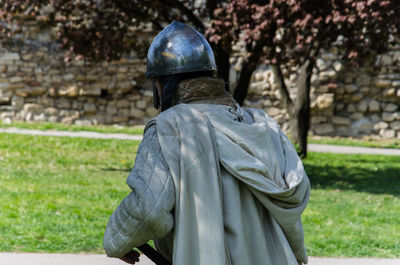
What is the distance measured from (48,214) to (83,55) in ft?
12.2

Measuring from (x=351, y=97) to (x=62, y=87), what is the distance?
7448mm

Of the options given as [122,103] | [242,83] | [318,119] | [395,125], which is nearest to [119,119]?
[122,103]

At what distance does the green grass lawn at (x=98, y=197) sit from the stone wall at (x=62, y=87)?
4.55 m

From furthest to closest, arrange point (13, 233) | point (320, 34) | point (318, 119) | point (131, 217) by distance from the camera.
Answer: point (318, 119) → point (320, 34) → point (13, 233) → point (131, 217)

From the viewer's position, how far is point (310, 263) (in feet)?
17.7

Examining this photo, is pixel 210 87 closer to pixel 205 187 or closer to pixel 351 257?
pixel 205 187

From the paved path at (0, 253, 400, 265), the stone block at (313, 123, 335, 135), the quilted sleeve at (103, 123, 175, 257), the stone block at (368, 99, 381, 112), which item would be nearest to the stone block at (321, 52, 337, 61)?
the stone block at (368, 99, 381, 112)

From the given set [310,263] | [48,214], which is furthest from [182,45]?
[48,214]

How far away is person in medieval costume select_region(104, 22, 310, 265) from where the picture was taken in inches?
91.2

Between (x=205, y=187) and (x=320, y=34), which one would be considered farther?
(x=320, y=34)

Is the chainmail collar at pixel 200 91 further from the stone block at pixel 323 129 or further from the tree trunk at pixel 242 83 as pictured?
the stone block at pixel 323 129

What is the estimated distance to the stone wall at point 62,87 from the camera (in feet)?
55.3

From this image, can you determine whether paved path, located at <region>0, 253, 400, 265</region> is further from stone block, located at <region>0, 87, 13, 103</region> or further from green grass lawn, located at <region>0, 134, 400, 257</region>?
stone block, located at <region>0, 87, 13, 103</region>

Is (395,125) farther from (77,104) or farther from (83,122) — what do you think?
(77,104)
